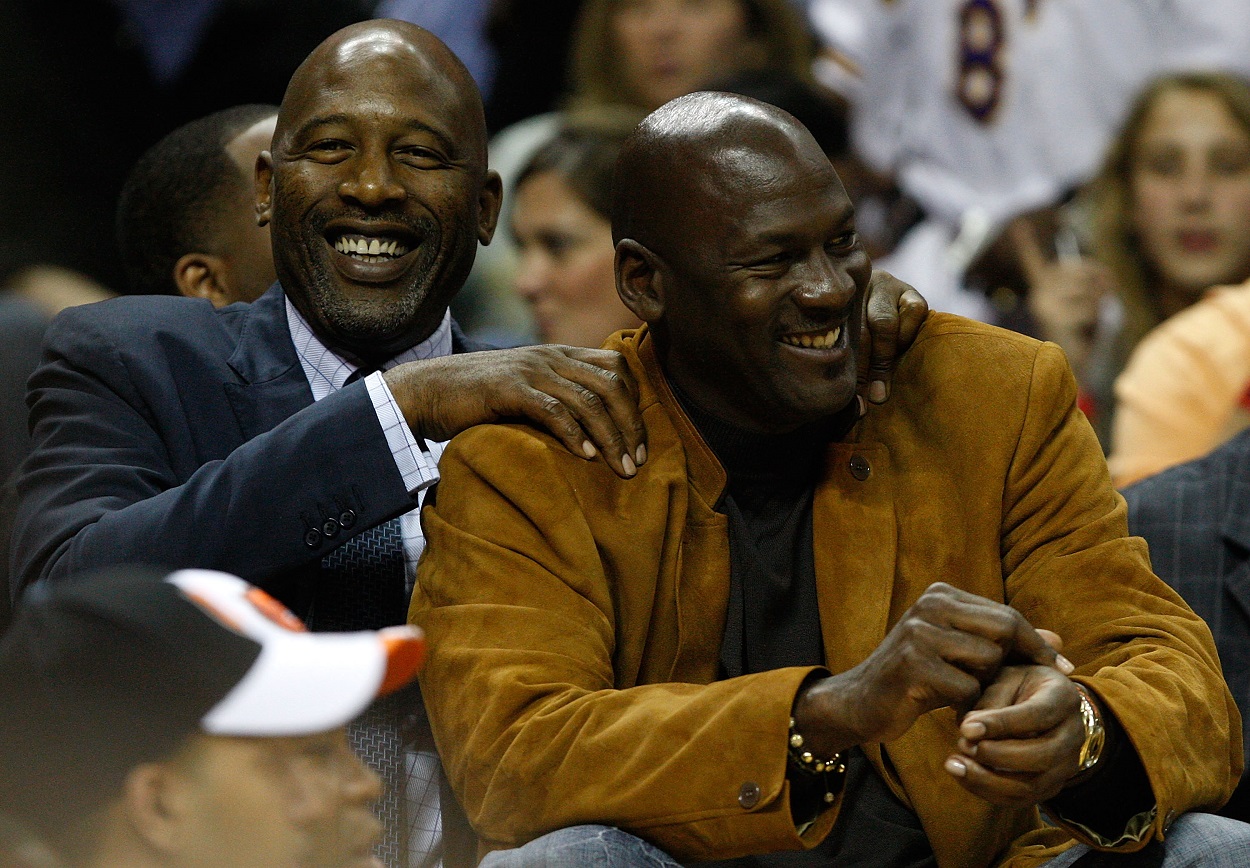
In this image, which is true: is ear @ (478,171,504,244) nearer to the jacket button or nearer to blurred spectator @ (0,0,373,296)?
the jacket button

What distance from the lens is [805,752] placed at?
206cm

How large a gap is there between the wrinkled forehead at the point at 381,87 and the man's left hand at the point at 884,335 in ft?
2.69

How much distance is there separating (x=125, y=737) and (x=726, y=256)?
3.67ft

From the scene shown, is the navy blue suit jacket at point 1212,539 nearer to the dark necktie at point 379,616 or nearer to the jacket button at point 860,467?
the jacket button at point 860,467

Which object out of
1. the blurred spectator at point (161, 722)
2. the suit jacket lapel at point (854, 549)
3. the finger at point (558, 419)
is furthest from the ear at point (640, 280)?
the blurred spectator at point (161, 722)

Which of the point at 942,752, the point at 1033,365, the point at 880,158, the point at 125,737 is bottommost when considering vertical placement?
the point at 880,158

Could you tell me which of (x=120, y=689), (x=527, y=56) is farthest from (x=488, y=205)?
(x=527, y=56)

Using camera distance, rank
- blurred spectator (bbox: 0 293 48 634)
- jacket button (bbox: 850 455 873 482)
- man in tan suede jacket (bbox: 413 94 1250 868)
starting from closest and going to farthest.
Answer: man in tan suede jacket (bbox: 413 94 1250 868) → jacket button (bbox: 850 455 873 482) → blurred spectator (bbox: 0 293 48 634)

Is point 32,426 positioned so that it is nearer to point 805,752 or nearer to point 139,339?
point 139,339

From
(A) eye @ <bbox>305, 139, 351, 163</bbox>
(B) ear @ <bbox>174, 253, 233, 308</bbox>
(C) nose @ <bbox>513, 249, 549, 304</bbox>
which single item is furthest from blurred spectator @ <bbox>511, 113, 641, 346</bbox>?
(A) eye @ <bbox>305, 139, 351, 163</bbox>

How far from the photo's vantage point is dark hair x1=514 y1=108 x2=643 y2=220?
5.02 metres

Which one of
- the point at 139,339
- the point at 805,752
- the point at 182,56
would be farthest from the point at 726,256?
the point at 182,56

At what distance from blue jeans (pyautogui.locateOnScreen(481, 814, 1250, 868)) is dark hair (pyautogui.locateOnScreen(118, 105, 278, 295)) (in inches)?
74.6

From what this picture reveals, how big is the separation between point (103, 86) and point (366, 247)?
2.31 m
